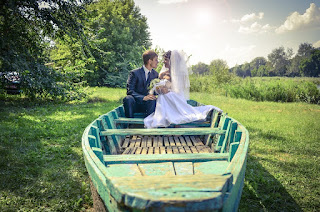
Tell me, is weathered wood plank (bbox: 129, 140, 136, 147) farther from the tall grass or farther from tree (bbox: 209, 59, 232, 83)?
tree (bbox: 209, 59, 232, 83)

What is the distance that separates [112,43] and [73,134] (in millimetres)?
21619

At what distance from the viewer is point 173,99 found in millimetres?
4961

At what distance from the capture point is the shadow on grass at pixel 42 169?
9.91ft

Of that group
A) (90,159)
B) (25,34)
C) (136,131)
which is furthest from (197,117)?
(25,34)

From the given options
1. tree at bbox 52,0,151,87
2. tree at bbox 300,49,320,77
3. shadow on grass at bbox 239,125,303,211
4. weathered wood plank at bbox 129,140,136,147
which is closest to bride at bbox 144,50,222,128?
weathered wood plank at bbox 129,140,136,147

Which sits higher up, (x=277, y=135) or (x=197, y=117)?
(x=197, y=117)

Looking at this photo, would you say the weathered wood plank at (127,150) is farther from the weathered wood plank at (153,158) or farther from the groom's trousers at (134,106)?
the groom's trousers at (134,106)

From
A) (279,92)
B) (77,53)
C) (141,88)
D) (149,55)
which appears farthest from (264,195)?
(279,92)

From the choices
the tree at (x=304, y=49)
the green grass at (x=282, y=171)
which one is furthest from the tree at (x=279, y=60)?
the green grass at (x=282, y=171)

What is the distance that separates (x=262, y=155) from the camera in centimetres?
518

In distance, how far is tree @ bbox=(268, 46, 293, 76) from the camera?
7412 cm

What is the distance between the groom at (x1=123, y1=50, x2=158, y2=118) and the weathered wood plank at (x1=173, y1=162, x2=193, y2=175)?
285cm

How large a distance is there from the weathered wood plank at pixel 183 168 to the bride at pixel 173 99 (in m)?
2.13

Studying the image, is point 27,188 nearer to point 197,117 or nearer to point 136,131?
point 136,131
